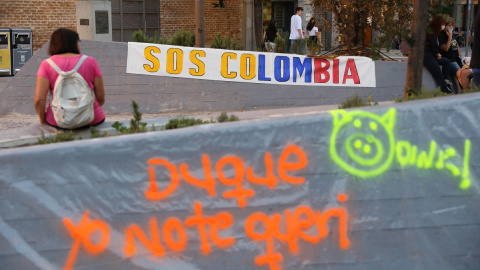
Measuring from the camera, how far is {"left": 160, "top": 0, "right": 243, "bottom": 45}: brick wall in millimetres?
Answer: 24078

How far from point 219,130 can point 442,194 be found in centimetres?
149

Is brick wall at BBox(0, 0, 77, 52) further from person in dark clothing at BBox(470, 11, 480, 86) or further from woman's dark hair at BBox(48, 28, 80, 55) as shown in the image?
woman's dark hair at BBox(48, 28, 80, 55)

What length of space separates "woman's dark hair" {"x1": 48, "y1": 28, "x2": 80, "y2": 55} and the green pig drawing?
2248 mm

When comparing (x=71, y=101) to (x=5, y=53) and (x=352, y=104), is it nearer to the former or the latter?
(x=352, y=104)

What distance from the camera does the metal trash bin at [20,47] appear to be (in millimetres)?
17422

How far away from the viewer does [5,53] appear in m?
17.2

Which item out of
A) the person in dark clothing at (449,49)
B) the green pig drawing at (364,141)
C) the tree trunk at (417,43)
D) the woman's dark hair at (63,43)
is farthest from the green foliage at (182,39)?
the green pig drawing at (364,141)

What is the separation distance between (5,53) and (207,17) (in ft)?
30.2

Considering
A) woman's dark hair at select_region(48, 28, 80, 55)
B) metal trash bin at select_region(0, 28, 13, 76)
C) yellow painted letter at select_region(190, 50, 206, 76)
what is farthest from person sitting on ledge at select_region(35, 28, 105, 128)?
metal trash bin at select_region(0, 28, 13, 76)

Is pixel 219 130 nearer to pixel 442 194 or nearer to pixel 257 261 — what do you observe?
pixel 257 261

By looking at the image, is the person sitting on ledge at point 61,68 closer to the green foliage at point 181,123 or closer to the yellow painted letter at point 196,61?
the green foliage at point 181,123

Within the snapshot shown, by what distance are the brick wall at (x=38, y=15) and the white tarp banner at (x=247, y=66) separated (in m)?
12.2

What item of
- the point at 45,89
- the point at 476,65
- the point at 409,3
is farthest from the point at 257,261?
the point at 409,3

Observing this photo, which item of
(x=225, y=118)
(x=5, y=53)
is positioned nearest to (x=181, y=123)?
(x=225, y=118)
